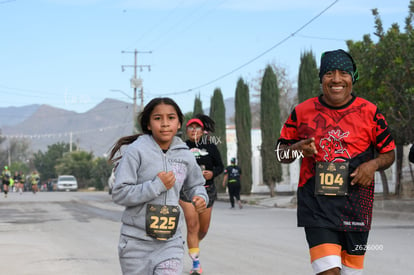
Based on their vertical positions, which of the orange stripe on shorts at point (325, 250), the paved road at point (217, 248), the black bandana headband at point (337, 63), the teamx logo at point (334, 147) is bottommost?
the paved road at point (217, 248)

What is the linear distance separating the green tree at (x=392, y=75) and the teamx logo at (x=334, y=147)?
1344 centimetres

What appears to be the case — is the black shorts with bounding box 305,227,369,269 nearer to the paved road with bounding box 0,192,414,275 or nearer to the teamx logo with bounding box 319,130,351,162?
the teamx logo with bounding box 319,130,351,162

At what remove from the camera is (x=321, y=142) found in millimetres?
5059

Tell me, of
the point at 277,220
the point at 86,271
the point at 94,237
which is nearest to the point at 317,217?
the point at 86,271

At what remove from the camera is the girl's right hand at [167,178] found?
15.3 feet

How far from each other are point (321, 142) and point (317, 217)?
513 millimetres

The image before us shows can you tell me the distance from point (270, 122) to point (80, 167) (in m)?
60.4

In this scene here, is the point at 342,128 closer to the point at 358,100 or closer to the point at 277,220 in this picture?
the point at 358,100

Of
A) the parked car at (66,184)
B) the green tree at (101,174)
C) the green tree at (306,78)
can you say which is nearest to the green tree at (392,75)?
the green tree at (306,78)

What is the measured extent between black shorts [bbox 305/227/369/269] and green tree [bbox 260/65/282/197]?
30548 mm

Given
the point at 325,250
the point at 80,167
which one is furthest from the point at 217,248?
the point at 80,167

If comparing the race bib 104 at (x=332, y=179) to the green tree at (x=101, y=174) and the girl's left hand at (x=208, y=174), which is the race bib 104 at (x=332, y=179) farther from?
the green tree at (x=101, y=174)

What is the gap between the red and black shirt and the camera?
16.2 feet

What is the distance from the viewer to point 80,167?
92.8 m
